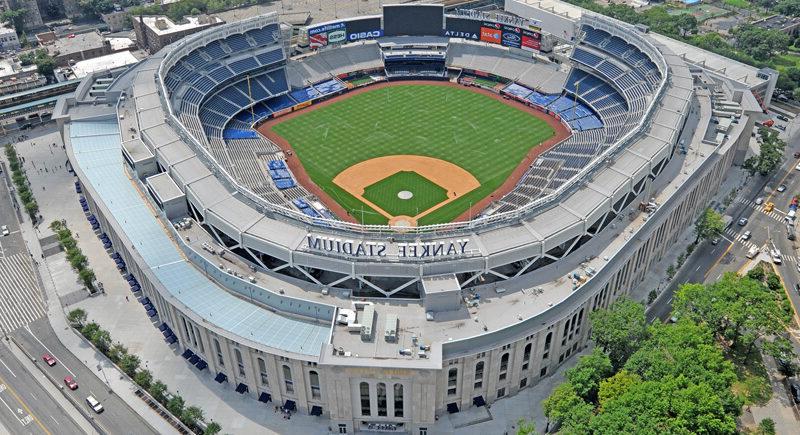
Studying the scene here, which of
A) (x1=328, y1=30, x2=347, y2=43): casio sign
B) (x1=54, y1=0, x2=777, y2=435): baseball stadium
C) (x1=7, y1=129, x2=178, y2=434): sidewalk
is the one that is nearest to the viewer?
(x1=54, y1=0, x2=777, y2=435): baseball stadium

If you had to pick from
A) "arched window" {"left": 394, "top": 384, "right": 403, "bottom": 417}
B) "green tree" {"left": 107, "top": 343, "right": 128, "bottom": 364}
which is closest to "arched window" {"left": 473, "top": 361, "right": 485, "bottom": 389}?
"arched window" {"left": 394, "top": 384, "right": 403, "bottom": 417}

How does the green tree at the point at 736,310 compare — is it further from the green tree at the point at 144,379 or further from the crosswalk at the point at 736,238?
the green tree at the point at 144,379

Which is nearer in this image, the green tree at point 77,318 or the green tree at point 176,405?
the green tree at point 176,405

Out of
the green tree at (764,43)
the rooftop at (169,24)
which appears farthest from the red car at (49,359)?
the green tree at (764,43)

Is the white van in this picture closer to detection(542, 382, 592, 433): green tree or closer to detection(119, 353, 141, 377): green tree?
detection(119, 353, 141, 377): green tree

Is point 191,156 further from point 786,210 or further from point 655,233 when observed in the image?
point 786,210

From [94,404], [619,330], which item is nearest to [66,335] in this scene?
[94,404]
